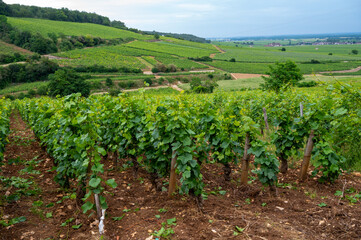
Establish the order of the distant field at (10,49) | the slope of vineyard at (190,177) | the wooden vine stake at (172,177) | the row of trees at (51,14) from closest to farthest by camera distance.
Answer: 1. the slope of vineyard at (190,177)
2. the wooden vine stake at (172,177)
3. the distant field at (10,49)
4. the row of trees at (51,14)

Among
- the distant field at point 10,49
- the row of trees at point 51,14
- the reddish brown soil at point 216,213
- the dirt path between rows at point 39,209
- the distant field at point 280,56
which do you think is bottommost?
the dirt path between rows at point 39,209

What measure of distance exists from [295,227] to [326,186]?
2220 mm

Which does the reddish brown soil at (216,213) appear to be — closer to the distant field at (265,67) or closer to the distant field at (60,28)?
the distant field at (265,67)

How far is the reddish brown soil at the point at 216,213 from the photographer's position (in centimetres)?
358

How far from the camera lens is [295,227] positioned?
372cm

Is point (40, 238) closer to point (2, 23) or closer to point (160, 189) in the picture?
point (160, 189)

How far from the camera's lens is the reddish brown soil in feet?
11.8

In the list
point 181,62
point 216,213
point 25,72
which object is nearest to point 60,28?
point 25,72

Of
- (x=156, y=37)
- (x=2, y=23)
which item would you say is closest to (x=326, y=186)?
(x=2, y=23)

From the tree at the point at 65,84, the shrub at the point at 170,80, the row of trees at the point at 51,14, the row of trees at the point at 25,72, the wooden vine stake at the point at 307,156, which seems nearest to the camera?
the wooden vine stake at the point at 307,156

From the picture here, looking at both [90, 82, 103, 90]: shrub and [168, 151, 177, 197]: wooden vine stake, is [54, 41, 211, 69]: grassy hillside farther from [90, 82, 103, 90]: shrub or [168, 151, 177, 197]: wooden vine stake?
[168, 151, 177, 197]: wooden vine stake

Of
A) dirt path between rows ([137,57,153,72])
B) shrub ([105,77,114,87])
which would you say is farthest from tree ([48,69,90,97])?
dirt path between rows ([137,57,153,72])

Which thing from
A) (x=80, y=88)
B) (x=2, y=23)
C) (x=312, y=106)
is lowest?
(x=80, y=88)

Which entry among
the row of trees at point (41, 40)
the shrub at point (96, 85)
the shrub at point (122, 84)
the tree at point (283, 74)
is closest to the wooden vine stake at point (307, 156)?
the tree at point (283, 74)
